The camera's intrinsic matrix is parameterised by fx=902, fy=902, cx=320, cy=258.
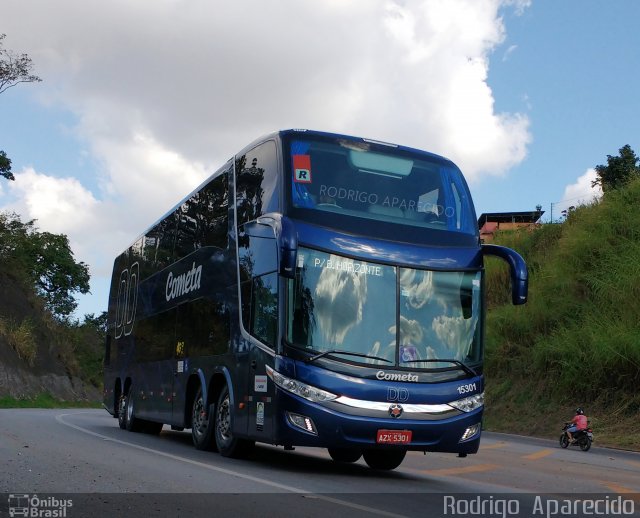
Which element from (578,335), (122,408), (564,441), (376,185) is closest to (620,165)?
(578,335)

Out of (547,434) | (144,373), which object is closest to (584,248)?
(547,434)

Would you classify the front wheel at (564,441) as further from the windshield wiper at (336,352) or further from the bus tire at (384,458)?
the windshield wiper at (336,352)

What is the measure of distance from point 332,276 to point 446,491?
2.98 m

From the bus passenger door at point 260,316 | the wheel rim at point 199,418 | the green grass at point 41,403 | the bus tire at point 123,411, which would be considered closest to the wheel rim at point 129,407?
the bus tire at point 123,411

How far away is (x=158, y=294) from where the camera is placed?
18.6 meters

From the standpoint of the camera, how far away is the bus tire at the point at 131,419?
20.8 meters

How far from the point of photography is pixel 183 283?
16.5 m

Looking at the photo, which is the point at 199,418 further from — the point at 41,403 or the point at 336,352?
the point at 41,403

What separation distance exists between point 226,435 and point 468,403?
3878 mm

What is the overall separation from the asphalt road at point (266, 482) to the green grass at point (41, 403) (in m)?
32.1

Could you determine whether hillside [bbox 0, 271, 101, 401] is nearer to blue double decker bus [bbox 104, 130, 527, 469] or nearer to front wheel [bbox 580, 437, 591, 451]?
front wheel [bbox 580, 437, 591, 451]

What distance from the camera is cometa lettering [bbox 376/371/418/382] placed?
36.5 feet

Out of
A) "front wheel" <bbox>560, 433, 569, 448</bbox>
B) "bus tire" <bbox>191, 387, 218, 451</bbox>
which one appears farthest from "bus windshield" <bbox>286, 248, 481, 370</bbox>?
"front wheel" <bbox>560, 433, 569, 448</bbox>

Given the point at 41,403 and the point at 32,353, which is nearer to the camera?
the point at 41,403
